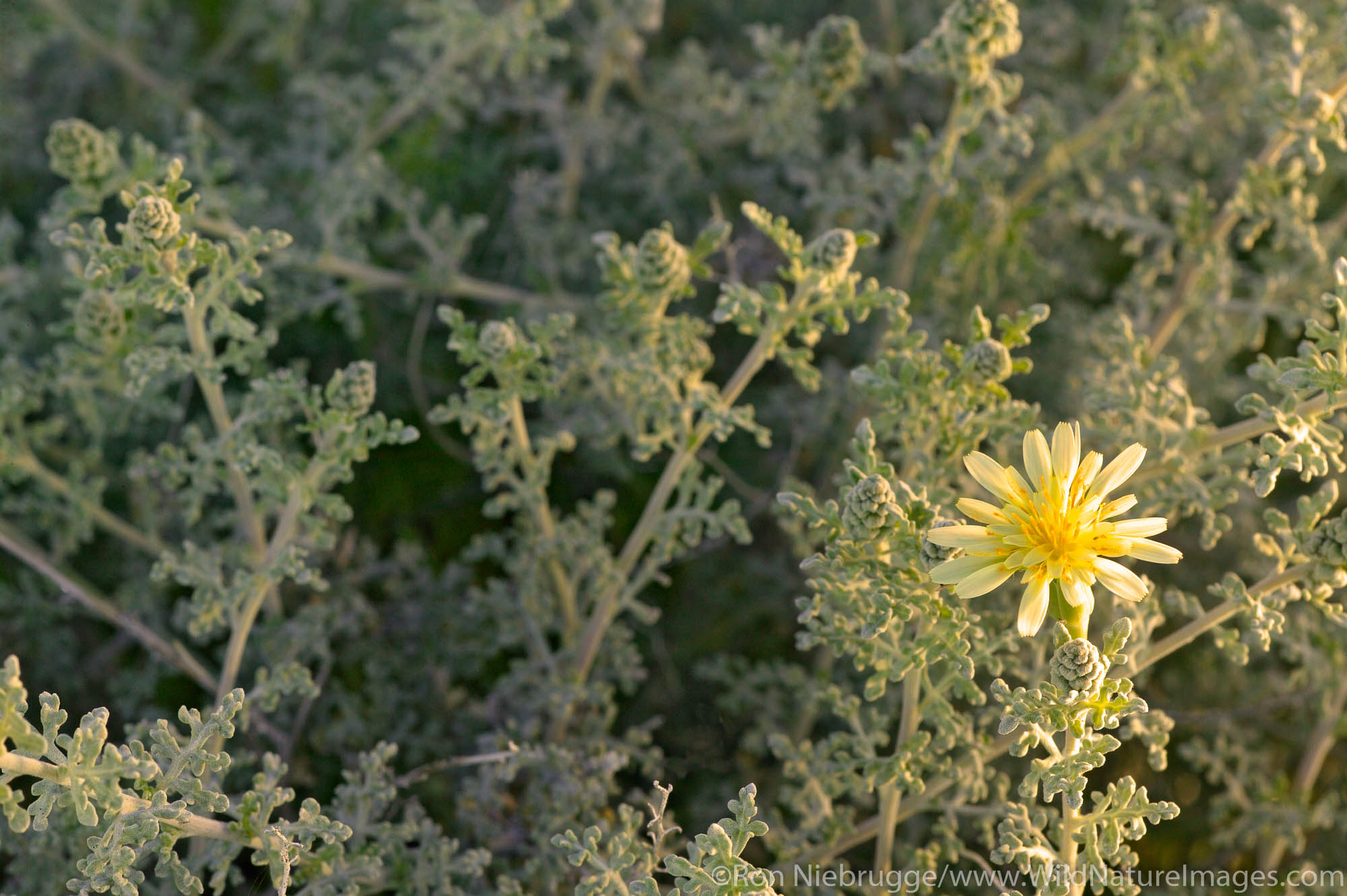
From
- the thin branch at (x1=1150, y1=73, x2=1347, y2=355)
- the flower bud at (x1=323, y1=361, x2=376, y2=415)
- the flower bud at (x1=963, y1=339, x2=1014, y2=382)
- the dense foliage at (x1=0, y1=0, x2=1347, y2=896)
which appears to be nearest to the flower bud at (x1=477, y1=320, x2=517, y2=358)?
the dense foliage at (x1=0, y1=0, x2=1347, y2=896)

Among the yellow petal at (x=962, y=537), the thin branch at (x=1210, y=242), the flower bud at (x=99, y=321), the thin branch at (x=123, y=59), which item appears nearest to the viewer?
the yellow petal at (x=962, y=537)

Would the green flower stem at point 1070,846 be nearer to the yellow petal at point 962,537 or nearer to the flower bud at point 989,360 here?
the yellow petal at point 962,537

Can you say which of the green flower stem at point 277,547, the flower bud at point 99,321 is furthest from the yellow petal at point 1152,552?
the flower bud at point 99,321

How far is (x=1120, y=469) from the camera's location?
1963 millimetres

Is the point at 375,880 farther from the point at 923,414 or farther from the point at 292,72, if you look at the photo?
the point at 292,72

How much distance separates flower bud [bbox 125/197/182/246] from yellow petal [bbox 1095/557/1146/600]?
5.94ft

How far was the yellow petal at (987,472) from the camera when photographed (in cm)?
200

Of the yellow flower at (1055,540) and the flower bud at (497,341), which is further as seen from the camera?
the flower bud at (497,341)

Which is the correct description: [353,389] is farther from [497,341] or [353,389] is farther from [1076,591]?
[1076,591]

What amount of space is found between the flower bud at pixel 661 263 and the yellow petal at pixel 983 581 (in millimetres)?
979

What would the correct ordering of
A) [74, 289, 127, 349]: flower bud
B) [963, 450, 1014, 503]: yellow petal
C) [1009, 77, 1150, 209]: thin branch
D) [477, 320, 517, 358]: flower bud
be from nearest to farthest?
[963, 450, 1014, 503]: yellow petal, [477, 320, 517, 358]: flower bud, [74, 289, 127, 349]: flower bud, [1009, 77, 1150, 209]: thin branch

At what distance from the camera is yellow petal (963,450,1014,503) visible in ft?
6.55

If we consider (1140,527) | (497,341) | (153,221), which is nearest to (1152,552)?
(1140,527)

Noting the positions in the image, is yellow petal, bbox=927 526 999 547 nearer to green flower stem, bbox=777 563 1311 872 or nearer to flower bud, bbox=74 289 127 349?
green flower stem, bbox=777 563 1311 872
